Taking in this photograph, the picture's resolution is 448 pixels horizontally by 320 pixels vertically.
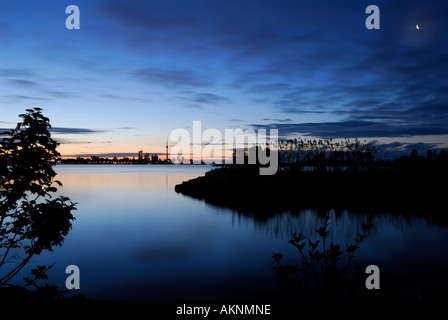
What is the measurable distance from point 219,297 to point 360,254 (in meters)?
9.76

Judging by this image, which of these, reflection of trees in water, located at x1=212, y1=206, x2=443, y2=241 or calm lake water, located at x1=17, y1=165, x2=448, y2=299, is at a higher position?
reflection of trees in water, located at x1=212, y1=206, x2=443, y2=241

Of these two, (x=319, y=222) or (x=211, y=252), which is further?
(x=319, y=222)

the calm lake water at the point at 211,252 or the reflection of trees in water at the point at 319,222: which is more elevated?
the reflection of trees in water at the point at 319,222

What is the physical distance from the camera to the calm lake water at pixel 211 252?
520 inches

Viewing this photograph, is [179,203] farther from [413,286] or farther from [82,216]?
[413,286]

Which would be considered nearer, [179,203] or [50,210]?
[50,210]

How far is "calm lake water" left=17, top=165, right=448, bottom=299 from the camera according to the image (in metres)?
13.2

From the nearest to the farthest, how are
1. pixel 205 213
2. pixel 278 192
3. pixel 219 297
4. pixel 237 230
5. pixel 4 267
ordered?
pixel 219 297, pixel 4 267, pixel 237 230, pixel 205 213, pixel 278 192

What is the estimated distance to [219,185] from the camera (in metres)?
42.8

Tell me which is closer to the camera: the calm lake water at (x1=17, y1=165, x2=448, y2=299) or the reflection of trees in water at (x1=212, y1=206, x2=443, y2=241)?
the calm lake water at (x1=17, y1=165, x2=448, y2=299)

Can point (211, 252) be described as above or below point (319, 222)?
below

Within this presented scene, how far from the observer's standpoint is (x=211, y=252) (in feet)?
62.4

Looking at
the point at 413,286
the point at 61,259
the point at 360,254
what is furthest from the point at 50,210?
the point at 360,254

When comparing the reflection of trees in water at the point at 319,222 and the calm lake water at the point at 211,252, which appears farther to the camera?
the reflection of trees in water at the point at 319,222
